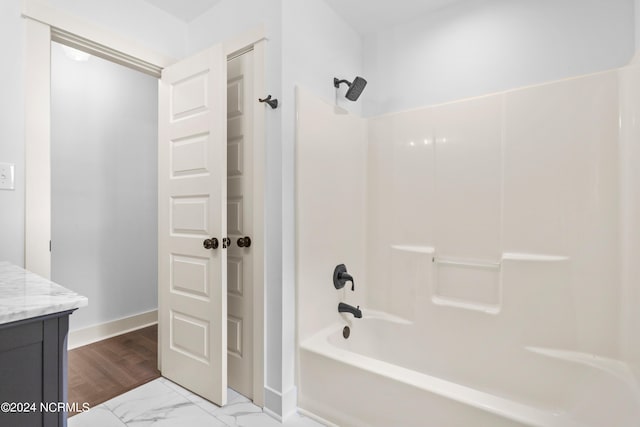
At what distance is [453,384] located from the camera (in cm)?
136

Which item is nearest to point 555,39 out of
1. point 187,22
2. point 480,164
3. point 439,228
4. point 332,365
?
point 480,164

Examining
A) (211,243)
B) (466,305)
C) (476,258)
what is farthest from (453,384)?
(211,243)

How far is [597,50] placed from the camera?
1711 mm

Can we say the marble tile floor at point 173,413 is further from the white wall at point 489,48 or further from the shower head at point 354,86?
→ the white wall at point 489,48

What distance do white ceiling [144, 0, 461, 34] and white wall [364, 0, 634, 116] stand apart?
77 millimetres

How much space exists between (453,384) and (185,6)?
2629 millimetres

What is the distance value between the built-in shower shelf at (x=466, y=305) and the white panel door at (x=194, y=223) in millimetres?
1346

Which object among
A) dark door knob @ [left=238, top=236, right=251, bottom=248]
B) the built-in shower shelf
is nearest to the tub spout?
the built-in shower shelf

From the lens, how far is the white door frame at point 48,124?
1550 millimetres

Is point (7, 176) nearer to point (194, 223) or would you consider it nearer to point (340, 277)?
point (194, 223)

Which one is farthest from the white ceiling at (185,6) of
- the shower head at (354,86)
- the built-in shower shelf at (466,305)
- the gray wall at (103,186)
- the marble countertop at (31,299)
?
the built-in shower shelf at (466,305)

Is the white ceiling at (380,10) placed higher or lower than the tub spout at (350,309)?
higher

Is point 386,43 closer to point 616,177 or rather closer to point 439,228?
point 439,228

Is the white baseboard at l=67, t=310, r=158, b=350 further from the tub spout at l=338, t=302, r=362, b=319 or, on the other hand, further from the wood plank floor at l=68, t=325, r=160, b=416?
the tub spout at l=338, t=302, r=362, b=319
